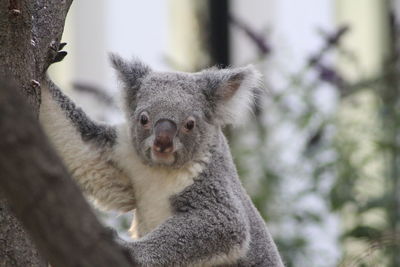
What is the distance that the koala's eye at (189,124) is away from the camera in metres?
3.88

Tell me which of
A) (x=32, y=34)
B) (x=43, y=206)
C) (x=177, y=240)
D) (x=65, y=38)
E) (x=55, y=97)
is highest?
(x=43, y=206)

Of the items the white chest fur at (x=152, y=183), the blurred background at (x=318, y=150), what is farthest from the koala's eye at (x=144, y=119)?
the blurred background at (x=318, y=150)

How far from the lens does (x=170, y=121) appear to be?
3.80m

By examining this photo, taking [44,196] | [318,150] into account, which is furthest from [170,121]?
[318,150]

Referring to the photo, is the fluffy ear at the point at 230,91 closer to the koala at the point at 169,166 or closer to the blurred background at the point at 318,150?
the koala at the point at 169,166

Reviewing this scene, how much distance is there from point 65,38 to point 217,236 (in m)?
5.27

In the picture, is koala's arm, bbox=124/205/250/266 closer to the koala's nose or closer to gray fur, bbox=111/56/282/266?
gray fur, bbox=111/56/282/266

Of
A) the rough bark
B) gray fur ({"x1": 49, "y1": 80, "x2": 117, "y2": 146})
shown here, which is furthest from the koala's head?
the rough bark

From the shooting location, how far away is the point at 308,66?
20.4 ft

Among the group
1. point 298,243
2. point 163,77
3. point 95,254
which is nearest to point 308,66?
point 298,243

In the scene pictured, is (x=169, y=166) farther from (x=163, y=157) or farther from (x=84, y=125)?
(x=84, y=125)

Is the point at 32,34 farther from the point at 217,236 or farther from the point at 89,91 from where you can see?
the point at 89,91

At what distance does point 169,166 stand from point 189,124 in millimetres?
206

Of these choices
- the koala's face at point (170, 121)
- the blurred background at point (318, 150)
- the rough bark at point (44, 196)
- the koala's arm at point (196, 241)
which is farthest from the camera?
the blurred background at point (318, 150)
